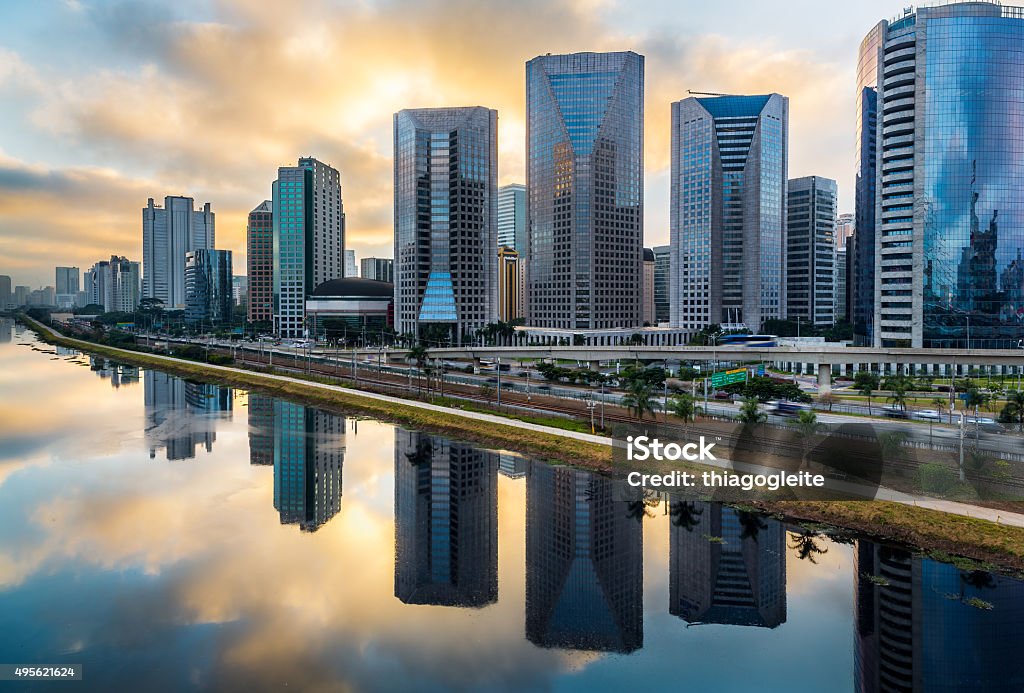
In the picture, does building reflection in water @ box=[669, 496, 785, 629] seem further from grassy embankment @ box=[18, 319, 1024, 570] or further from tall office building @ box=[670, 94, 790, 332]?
tall office building @ box=[670, 94, 790, 332]

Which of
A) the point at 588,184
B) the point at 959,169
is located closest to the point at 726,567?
the point at 959,169

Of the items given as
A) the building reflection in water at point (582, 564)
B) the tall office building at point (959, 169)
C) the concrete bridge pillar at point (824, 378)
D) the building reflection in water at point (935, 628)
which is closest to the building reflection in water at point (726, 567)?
the building reflection in water at point (582, 564)

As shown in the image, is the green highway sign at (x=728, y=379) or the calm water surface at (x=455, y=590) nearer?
the calm water surface at (x=455, y=590)

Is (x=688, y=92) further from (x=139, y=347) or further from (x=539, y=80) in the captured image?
(x=139, y=347)

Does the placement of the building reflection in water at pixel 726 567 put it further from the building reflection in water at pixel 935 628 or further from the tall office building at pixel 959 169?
the tall office building at pixel 959 169

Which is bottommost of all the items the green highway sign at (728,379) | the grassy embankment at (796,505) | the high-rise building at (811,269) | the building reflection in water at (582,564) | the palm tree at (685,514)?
the building reflection in water at (582,564)

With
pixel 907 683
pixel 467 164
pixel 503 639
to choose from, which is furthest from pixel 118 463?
pixel 467 164
